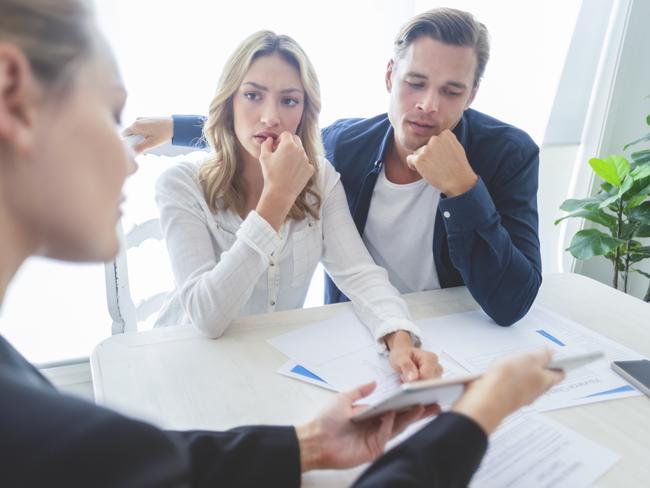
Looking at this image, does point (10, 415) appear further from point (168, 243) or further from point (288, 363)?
point (168, 243)

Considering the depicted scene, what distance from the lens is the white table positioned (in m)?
0.75

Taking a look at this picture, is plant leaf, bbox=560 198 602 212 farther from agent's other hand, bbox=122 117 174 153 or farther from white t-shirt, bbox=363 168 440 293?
agent's other hand, bbox=122 117 174 153

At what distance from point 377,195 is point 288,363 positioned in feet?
2.33

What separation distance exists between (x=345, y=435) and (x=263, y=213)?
20.5 inches

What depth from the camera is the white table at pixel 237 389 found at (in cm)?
75

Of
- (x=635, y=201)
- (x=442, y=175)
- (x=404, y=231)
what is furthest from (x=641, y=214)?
(x=442, y=175)

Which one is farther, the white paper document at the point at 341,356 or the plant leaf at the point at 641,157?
the plant leaf at the point at 641,157

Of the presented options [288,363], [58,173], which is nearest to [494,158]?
[288,363]

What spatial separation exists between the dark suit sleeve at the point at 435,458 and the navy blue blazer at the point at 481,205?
0.65 meters

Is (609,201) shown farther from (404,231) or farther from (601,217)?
(404,231)

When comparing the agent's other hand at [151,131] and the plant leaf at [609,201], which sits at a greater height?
the agent's other hand at [151,131]

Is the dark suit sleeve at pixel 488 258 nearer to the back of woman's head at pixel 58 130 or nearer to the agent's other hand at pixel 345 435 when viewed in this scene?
the agent's other hand at pixel 345 435

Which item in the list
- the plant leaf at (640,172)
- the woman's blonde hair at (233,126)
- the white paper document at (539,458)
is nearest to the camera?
the white paper document at (539,458)

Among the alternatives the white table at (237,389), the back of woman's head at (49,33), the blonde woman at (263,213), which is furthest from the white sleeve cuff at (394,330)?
the back of woman's head at (49,33)
